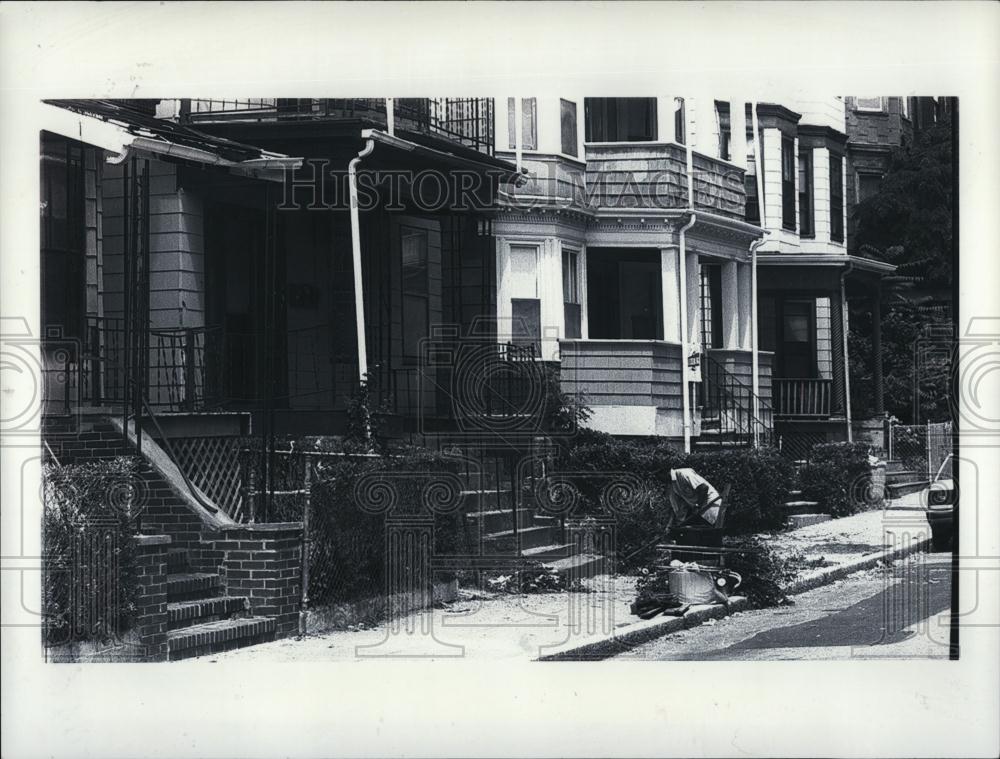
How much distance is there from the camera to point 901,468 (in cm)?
1293

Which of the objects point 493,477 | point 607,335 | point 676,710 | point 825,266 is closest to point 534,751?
point 676,710

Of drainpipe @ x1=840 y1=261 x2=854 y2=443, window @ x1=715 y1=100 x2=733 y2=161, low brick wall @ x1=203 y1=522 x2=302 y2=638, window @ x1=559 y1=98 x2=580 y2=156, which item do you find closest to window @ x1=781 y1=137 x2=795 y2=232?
window @ x1=715 y1=100 x2=733 y2=161

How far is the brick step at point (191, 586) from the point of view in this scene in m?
12.5

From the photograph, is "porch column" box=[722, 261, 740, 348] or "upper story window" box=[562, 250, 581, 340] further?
"porch column" box=[722, 261, 740, 348]

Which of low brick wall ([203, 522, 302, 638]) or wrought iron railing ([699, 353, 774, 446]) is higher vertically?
wrought iron railing ([699, 353, 774, 446])

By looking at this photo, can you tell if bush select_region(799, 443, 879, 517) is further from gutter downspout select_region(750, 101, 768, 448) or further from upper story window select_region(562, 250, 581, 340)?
upper story window select_region(562, 250, 581, 340)

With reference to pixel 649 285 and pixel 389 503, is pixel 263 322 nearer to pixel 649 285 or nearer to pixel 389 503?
pixel 389 503

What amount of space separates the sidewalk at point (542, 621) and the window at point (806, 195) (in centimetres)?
217

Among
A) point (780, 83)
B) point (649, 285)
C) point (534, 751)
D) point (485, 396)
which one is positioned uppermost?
point (780, 83)

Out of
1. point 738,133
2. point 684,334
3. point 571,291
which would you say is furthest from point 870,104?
point 571,291

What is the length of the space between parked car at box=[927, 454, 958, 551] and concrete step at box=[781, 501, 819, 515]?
83 cm

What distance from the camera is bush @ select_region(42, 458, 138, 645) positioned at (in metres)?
12.0

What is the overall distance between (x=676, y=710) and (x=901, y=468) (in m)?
2.47

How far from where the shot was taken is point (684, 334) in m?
13.3
